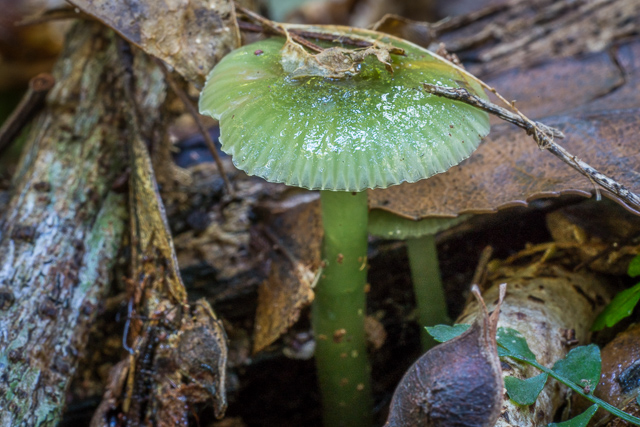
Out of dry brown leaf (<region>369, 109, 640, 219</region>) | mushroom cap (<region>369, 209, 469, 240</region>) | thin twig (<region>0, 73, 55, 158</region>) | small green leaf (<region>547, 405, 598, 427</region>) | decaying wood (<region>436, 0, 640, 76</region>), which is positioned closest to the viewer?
small green leaf (<region>547, 405, 598, 427</region>)

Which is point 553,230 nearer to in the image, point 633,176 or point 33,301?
point 633,176

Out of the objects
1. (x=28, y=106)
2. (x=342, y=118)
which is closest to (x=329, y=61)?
(x=342, y=118)

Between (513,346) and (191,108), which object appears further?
(191,108)

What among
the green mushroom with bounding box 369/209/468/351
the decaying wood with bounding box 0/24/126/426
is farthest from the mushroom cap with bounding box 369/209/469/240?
the decaying wood with bounding box 0/24/126/426

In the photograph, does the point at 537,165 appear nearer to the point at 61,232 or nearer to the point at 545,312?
the point at 545,312

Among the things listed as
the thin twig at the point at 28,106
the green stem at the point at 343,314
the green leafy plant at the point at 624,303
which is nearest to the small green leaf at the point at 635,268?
the green leafy plant at the point at 624,303

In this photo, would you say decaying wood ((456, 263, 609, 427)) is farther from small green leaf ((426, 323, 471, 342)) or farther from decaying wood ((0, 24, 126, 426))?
decaying wood ((0, 24, 126, 426))

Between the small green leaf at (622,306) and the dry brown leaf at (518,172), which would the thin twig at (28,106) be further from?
the small green leaf at (622,306)
